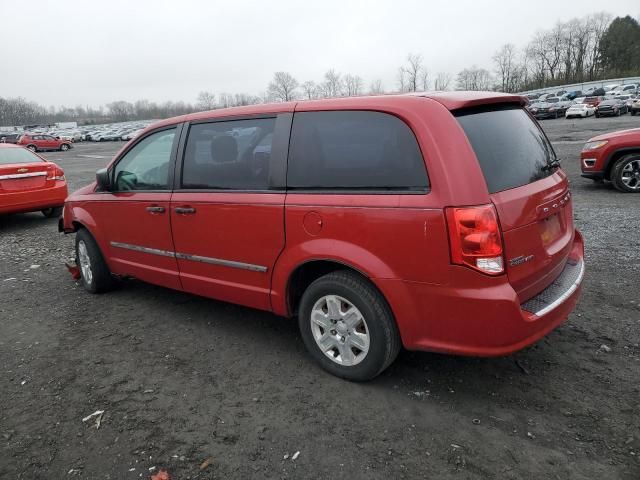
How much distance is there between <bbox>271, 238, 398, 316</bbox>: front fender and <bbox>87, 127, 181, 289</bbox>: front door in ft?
3.93

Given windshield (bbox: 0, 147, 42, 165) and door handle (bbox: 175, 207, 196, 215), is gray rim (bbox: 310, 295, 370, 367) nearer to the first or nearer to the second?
door handle (bbox: 175, 207, 196, 215)

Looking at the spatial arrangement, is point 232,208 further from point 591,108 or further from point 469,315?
point 591,108

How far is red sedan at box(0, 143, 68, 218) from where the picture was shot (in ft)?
27.9

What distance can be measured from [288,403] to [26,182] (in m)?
7.86

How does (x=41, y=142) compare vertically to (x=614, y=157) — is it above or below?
below

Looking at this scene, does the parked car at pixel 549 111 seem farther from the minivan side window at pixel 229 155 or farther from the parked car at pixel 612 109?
the minivan side window at pixel 229 155

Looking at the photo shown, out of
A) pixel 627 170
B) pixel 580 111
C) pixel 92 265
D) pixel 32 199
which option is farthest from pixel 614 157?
pixel 580 111

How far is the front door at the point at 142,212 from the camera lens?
13.7ft

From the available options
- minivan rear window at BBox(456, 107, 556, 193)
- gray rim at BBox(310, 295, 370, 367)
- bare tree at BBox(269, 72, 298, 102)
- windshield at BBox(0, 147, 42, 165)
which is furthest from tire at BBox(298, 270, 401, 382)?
bare tree at BBox(269, 72, 298, 102)

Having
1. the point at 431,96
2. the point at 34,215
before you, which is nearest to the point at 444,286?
the point at 431,96

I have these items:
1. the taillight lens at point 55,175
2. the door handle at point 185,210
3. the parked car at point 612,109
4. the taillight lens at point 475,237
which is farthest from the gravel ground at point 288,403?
the parked car at point 612,109

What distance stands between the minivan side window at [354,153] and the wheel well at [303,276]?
0.51 meters

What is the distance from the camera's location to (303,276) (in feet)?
11.3

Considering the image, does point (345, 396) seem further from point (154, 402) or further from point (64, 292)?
point (64, 292)
